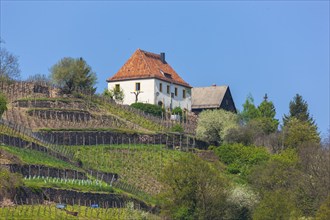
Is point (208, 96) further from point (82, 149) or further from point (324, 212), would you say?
point (324, 212)

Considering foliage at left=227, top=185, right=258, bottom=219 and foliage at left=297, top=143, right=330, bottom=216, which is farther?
foliage at left=297, top=143, right=330, bottom=216

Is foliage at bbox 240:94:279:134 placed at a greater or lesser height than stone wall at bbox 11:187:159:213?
greater

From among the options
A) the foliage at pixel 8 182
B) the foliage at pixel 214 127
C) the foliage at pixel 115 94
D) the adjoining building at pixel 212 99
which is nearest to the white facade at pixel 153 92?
the foliage at pixel 115 94

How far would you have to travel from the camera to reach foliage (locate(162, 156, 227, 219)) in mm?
92375

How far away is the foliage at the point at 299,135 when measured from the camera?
393ft

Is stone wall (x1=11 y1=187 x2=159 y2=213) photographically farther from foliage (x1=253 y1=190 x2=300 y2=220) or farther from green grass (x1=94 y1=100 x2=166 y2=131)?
green grass (x1=94 y1=100 x2=166 y2=131)

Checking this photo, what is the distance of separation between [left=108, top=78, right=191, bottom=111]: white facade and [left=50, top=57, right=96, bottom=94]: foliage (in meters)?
7.36

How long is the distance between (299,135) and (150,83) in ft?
63.7

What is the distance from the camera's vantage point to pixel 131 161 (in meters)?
106

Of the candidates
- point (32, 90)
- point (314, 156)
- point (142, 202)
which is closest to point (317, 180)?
point (314, 156)

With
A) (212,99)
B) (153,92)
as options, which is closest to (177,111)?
(153,92)

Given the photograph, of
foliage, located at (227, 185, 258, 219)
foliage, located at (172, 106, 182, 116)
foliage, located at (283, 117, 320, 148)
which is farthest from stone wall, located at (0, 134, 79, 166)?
foliage, located at (172, 106, 182, 116)

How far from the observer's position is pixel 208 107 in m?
140

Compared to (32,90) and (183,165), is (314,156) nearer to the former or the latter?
(183,165)
